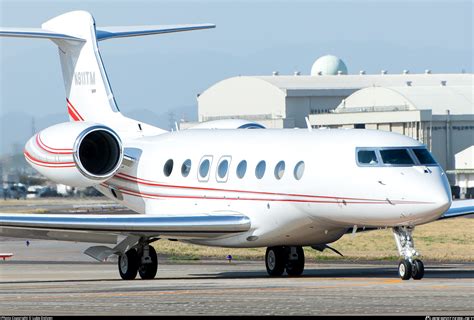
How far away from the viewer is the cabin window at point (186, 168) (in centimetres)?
3094

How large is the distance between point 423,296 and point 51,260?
65.8 feet

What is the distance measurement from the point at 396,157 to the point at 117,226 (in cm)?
659

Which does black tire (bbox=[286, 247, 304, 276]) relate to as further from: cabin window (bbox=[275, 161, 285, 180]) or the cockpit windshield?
the cockpit windshield

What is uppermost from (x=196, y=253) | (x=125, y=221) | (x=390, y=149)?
(x=390, y=149)

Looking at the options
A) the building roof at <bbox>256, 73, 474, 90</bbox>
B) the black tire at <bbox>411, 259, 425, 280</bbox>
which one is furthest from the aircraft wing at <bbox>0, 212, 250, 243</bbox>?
the building roof at <bbox>256, 73, 474, 90</bbox>

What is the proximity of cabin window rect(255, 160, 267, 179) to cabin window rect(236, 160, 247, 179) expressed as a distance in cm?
42

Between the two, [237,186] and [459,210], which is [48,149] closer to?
[237,186]

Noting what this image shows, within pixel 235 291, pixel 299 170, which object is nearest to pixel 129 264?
pixel 299 170

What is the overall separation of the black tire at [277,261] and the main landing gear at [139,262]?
292 cm

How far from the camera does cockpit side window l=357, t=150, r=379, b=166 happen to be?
26547 millimetres

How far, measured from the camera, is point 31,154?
1212 inches

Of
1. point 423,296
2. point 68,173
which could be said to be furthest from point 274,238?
point 423,296

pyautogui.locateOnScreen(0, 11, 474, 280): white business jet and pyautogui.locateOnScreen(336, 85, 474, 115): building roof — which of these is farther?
pyautogui.locateOnScreen(336, 85, 474, 115): building roof

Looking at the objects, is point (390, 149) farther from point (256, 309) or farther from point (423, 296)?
point (256, 309)
